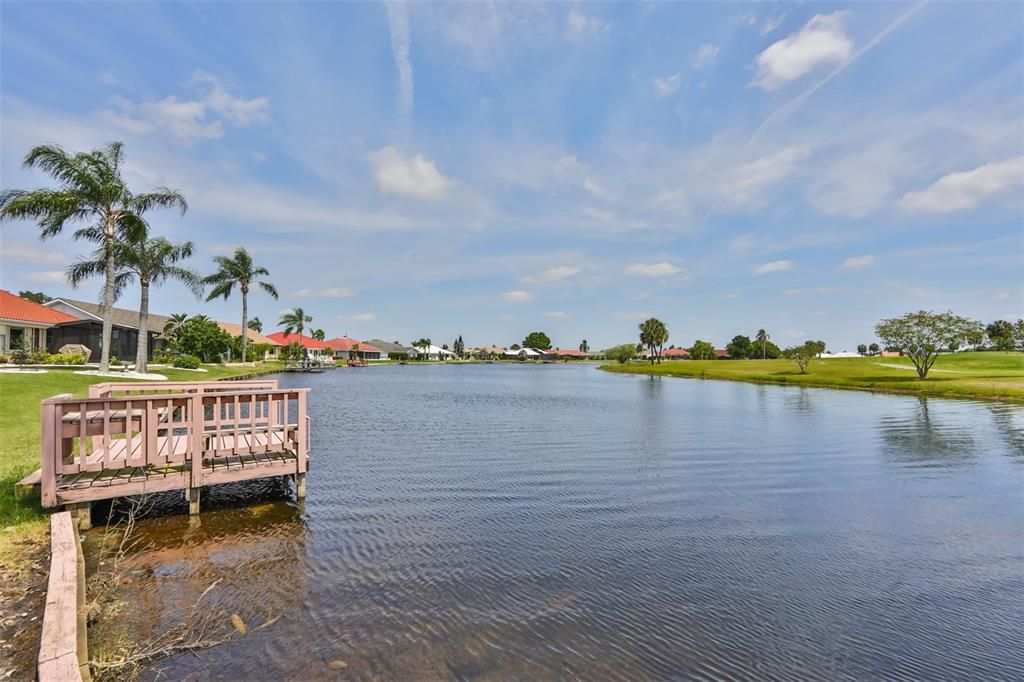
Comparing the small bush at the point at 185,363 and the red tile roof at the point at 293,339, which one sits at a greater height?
the red tile roof at the point at 293,339

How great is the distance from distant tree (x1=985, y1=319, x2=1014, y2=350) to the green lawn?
11845 centimetres

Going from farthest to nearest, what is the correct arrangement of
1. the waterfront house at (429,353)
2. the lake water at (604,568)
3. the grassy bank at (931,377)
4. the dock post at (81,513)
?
the waterfront house at (429,353)
the grassy bank at (931,377)
the dock post at (81,513)
the lake water at (604,568)

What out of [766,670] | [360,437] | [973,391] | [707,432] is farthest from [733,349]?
[766,670]

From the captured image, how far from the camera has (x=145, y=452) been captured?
389 inches

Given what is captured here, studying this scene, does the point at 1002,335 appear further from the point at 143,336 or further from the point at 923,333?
the point at 143,336

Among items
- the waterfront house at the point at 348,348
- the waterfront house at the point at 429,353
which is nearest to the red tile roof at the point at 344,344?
the waterfront house at the point at 348,348

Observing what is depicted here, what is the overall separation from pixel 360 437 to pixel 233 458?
902 cm

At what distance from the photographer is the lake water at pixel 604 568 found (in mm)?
6105

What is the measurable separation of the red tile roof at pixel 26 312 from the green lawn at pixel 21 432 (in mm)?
17472

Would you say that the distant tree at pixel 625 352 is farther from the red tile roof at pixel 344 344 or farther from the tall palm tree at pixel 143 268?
the tall palm tree at pixel 143 268

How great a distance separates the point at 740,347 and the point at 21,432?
159 metres

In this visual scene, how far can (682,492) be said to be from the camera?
44.4 feet

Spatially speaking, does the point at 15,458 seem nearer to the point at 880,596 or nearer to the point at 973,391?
the point at 880,596

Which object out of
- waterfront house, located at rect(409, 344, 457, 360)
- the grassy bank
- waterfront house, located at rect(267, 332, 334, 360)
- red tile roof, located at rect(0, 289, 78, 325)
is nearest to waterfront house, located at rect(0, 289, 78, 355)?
red tile roof, located at rect(0, 289, 78, 325)
